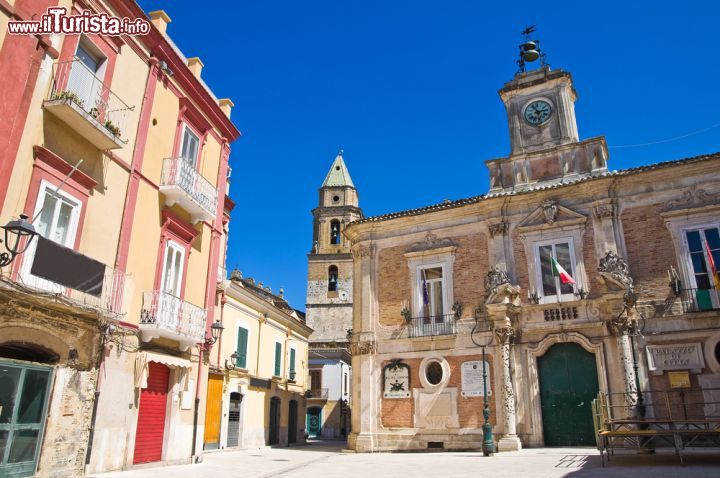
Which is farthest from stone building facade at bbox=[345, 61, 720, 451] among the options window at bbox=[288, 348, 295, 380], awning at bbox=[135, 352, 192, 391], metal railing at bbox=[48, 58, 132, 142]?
metal railing at bbox=[48, 58, 132, 142]

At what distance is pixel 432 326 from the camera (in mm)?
20641

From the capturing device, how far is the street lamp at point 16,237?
806 centimetres

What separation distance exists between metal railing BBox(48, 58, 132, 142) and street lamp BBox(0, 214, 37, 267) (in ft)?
9.07

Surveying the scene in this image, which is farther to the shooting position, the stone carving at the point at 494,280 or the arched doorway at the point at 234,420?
the arched doorway at the point at 234,420

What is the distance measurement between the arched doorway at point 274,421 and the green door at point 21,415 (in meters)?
16.1

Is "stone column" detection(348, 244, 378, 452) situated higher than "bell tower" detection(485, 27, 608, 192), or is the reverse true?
"bell tower" detection(485, 27, 608, 192)

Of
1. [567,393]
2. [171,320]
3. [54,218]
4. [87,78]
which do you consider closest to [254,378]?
[171,320]

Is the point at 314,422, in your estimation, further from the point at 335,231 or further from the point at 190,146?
the point at 190,146

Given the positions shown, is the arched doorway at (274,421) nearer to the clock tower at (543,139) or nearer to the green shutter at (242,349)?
the green shutter at (242,349)

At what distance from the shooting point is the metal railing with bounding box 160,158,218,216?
44.5 feet

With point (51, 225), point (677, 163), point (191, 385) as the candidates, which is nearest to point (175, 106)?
point (51, 225)

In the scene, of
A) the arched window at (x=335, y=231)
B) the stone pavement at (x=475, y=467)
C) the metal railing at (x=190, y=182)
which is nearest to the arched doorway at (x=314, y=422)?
the arched window at (x=335, y=231)

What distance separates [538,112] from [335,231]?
32029 millimetres

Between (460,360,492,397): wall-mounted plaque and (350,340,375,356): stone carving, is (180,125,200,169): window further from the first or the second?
(460,360,492,397): wall-mounted plaque
